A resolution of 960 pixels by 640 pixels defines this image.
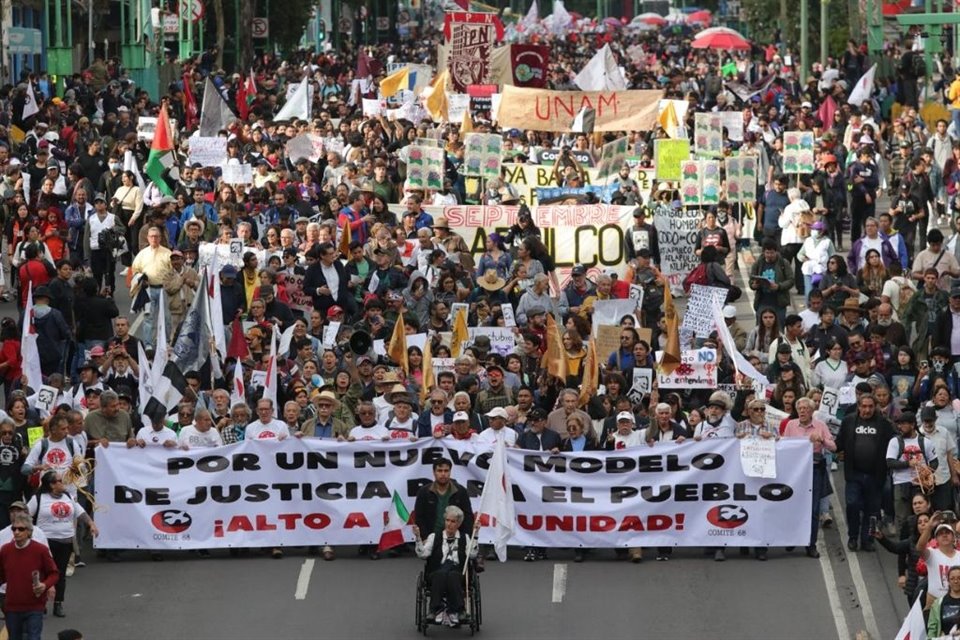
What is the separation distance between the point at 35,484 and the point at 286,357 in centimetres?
425

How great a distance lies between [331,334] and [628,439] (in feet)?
14.2

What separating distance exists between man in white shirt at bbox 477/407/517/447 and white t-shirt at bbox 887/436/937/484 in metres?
2.85

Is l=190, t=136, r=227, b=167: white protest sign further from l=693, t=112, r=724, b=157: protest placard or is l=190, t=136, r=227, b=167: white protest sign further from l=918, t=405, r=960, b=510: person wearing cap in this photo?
l=918, t=405, r=960, b=510: person wearing cap

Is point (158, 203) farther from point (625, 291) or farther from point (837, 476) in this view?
point (837, 476)

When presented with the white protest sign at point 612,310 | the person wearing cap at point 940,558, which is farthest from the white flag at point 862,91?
the person wearing cap at point 940,558

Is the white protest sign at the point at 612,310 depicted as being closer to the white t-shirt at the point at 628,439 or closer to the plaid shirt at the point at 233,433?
the white t-shirt at the point at 628,439

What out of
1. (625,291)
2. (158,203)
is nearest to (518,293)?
(625,291)

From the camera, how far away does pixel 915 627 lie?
16.0 metres

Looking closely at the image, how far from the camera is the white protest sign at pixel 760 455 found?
1962 cm

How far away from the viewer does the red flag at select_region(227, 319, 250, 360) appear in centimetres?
2288

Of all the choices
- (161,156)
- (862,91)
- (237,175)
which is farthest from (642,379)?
(862,91)

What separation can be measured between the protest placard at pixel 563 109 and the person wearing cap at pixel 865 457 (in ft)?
58.3

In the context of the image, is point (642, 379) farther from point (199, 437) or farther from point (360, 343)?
point (199, 437)

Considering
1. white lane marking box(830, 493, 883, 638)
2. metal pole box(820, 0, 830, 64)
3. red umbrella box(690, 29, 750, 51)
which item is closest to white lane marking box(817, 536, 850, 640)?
A: white lane marking box(830, 493, 883, 638)
